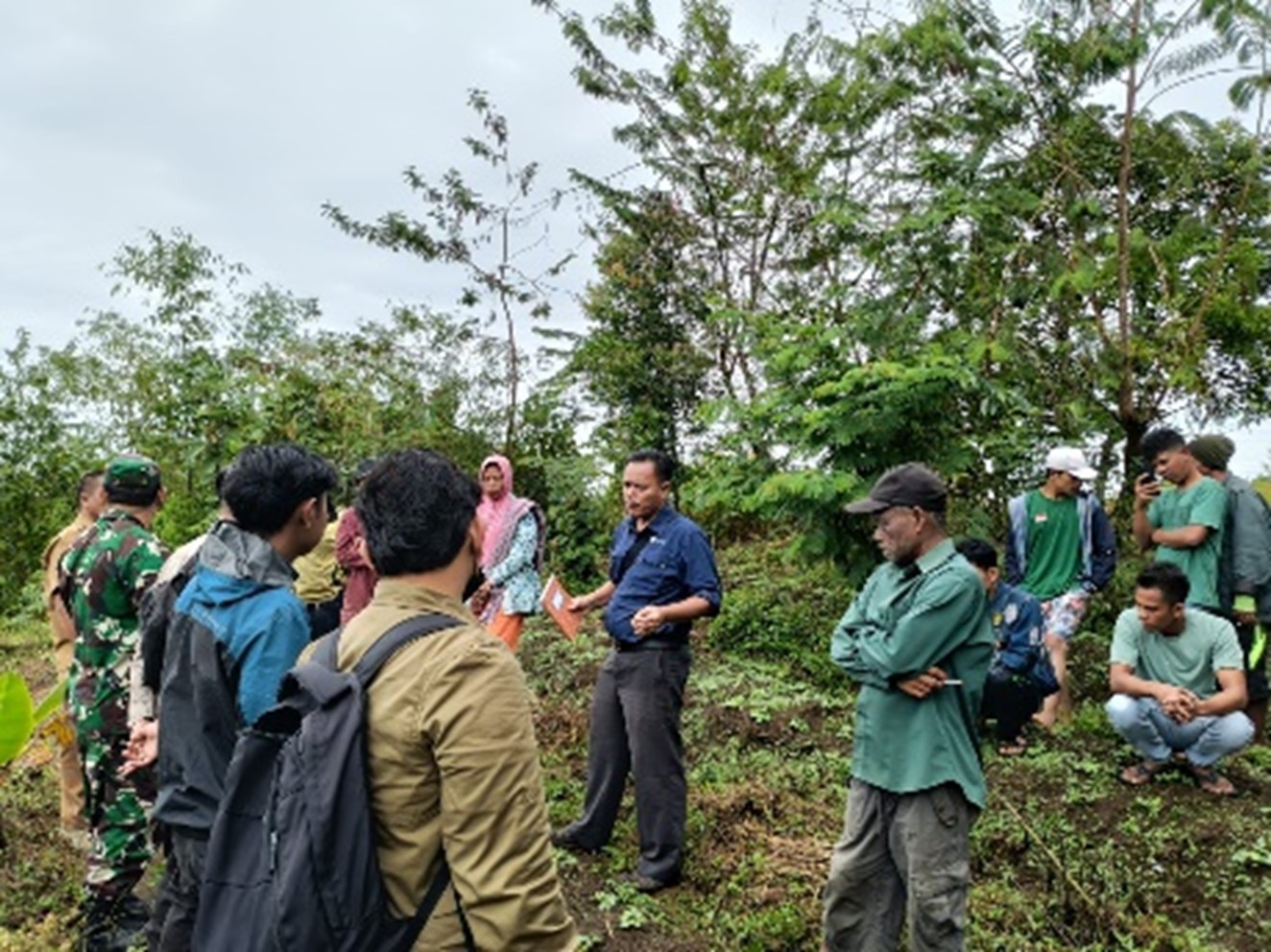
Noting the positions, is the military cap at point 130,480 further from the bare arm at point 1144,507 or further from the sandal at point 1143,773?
the bare arm at point 1144,507

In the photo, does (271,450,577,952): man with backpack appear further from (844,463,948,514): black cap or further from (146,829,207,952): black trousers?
(844,463,948,514): black cap

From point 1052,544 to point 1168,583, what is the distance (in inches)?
46.6

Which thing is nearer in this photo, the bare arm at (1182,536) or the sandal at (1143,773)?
the sandal at (1143,773)

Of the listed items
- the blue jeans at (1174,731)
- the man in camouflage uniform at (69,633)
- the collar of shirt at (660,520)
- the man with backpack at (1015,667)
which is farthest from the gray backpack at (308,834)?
the blue jeans at (1174,731)

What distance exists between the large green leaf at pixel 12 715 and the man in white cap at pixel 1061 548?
548 cm

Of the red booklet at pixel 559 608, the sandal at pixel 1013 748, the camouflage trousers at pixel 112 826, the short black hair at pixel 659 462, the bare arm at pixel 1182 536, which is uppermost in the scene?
the short black hair at pixel 659 462

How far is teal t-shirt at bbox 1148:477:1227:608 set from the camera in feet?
18.8

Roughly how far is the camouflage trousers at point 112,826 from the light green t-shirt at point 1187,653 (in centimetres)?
485

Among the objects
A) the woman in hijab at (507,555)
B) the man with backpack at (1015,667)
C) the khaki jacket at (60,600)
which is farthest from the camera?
the man with backpack at (1015,667)

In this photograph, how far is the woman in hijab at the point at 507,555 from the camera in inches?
222

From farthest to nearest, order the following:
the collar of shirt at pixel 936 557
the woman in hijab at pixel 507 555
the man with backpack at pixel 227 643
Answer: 1. the woman in hijab at pixel 507 555
2. the collar of shirt at pixel 936 557
3. the man with backpack at pixel 227 643

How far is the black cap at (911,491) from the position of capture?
3.33m

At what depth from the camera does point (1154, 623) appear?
17.4 ft

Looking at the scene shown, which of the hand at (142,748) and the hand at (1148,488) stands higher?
the hand at (1148,488)
